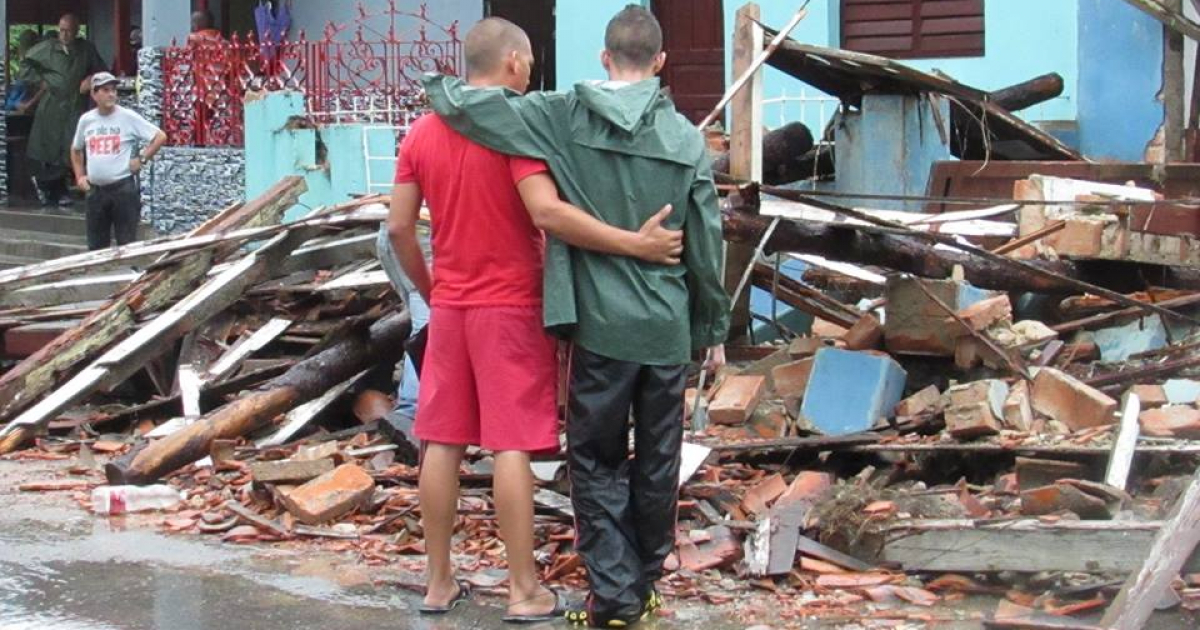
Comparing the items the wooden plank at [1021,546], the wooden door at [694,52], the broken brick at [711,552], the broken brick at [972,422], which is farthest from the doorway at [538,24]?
the wooden plank at [1021,546]

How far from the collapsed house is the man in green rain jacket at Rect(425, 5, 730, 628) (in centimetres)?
57

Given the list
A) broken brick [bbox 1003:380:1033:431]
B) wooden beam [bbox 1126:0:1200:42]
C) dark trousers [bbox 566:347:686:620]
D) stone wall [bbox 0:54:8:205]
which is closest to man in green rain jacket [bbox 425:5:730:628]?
dark trousers [bbox 566:347:686:620]

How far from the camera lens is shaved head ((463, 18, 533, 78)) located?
17.1ft

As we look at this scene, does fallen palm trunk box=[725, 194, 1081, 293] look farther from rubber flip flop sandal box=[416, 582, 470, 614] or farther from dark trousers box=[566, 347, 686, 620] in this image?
rubber flip flop sandal box=[416, 582, 470, 614]

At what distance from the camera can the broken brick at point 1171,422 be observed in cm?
638

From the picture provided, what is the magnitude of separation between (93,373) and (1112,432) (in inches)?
208

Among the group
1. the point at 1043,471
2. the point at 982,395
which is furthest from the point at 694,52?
the point at 1043,471

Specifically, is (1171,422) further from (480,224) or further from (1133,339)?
(480,224)

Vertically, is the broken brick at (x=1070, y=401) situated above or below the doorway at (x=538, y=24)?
below

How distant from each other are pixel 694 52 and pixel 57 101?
7427 millimetres

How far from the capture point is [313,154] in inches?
577

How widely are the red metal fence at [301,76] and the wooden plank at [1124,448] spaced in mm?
9407

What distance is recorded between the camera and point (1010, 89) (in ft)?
42.2

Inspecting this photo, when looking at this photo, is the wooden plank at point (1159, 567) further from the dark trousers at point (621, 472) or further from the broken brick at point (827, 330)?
the broken brick at point (827, 330)
